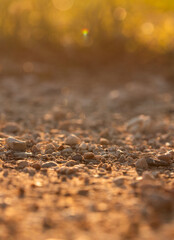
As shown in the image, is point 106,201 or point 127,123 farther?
point 127,123

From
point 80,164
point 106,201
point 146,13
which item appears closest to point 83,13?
point 146,13

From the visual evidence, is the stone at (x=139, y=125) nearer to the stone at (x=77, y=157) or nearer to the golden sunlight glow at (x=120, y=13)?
the stone at (x=77, y=157)

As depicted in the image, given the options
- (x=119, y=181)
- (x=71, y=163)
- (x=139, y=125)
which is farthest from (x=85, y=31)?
(x=119, y=181)

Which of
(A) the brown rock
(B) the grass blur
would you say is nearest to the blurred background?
(B) the grass blur

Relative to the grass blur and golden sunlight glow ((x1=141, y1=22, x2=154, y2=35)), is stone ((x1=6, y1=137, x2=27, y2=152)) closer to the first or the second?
the grass blur

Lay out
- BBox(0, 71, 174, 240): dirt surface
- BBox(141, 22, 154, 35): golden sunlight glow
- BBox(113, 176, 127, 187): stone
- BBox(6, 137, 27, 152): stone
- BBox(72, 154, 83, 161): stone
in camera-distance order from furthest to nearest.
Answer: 1. BBox(141, 22, 154, 35): golden sunlight glow
2. BBox(6, 137, 27, 152): stone
3. BBox(72, 154, 83, 161): stone
4. BBox(113, 176, 127, 187): stone
5. BBox(0, 71, 174, 240): dirt surface

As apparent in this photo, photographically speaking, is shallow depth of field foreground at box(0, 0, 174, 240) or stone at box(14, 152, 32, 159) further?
stone at box(14, 152, 32, 159)

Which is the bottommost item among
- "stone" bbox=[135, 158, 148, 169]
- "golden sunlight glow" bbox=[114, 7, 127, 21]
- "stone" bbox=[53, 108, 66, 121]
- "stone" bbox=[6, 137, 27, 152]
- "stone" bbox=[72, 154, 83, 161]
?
"stone" bbox=[135, 158, 148, 169]

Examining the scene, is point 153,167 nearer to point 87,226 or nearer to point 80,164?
point 80,164
